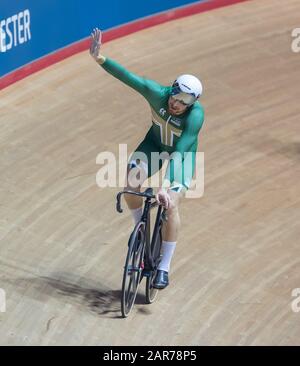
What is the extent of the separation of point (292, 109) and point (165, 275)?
423cm

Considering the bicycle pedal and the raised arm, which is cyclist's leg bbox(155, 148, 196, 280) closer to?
the bicycle pedal

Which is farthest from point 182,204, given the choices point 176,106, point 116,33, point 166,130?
point 116,33

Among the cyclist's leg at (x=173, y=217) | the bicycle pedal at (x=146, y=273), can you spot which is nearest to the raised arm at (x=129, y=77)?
the cyclist's leg at (x=173, y=217)

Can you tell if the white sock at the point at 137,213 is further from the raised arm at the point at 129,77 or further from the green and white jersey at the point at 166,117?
the raised arm at the point at 129,77

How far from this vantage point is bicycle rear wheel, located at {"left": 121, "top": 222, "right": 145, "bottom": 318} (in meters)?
7.25

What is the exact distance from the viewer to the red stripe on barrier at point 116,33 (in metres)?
11.3

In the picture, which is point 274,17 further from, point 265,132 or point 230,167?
point 230,167

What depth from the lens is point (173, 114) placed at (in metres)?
7.50

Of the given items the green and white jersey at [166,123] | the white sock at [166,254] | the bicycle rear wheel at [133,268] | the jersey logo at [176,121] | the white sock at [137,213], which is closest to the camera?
the bicycle rear wheel at [133,268]

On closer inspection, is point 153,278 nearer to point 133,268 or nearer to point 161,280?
point 161,280

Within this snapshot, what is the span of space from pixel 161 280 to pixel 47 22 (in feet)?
14.7

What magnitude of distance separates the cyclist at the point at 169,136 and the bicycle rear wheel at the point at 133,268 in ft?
0.60
